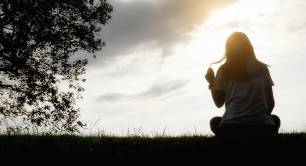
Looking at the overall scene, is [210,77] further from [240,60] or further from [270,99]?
[270,99]

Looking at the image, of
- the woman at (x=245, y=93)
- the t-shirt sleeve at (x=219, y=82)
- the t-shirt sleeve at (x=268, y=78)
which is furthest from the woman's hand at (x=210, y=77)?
the t-shirt sleeve at (x=268, y=78)

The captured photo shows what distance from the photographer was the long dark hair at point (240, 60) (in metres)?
8.23

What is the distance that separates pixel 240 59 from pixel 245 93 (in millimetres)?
580

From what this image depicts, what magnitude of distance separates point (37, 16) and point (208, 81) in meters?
14.6

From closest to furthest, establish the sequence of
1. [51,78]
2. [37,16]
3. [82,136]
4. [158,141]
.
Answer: [158,141], [82,136], [37,16], [51,78]

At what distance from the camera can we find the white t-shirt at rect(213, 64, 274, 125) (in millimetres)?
8117

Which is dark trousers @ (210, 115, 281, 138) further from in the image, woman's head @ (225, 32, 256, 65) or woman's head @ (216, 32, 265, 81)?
woman's head @ (225, 32, 256, 65)

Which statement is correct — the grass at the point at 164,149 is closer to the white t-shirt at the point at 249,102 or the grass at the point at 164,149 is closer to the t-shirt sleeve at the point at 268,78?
the white t-shirt at the point at 249,102

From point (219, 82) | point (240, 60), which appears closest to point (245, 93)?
point (240, 60)

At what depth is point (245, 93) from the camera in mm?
8203

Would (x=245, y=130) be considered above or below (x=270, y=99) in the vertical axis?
below

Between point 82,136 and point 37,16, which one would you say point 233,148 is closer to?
point 82,136

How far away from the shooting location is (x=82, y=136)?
12.5 meters

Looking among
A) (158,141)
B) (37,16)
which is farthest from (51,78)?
(158,141)
